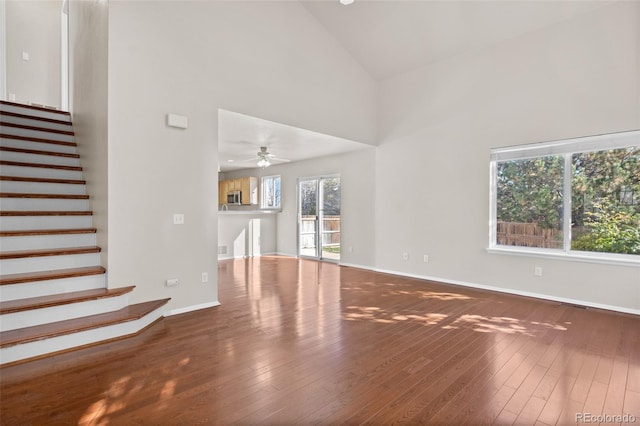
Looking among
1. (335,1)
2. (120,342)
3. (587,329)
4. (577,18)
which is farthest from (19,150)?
(577,18)

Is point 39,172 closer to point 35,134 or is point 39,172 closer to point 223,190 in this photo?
point 35,134

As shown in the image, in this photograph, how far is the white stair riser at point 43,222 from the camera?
336cm

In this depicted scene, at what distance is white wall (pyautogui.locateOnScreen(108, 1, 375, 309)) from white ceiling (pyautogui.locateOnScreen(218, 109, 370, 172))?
241mm

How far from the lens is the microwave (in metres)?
9.72

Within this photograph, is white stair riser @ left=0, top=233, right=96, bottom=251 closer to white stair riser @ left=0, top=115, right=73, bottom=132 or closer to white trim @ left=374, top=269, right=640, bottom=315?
white stair riser @ left=0, top=115, right=73, bottom=132

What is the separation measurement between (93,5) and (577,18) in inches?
238

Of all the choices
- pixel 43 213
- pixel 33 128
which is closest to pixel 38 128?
pixel 33 128

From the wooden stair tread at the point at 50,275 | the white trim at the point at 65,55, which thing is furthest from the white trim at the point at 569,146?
the white trim at the point at 65,55

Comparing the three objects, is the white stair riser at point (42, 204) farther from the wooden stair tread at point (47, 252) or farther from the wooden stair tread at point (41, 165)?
the wooden stair tread at point (47, 252)

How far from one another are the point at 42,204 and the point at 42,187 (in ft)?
0.99

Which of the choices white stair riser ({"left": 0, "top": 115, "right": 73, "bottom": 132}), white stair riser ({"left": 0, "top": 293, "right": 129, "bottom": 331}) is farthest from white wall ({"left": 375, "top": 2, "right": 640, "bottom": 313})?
white stair riser ({"left": 0, "top": 115, "right": 73, "bottom": 132})

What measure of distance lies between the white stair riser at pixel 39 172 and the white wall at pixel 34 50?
4376mm

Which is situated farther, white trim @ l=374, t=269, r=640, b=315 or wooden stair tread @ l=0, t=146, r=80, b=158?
wooden stair tread @ l=0, t=146, r=80, b=158

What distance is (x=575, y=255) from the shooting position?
4160 millimetres
